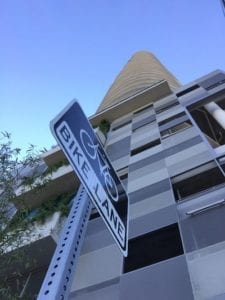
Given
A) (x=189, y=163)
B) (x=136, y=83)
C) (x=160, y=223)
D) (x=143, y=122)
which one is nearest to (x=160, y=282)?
(x=160, y=223)

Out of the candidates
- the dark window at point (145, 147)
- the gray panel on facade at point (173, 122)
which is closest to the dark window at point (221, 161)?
the dark window at point (145, 147)

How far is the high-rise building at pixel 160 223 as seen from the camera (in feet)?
21.0

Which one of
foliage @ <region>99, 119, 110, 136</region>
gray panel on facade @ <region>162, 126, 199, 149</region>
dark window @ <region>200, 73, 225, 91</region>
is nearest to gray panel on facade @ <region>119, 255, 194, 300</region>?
gray panel on facade @ <region>162, 126, 199, 149</region>

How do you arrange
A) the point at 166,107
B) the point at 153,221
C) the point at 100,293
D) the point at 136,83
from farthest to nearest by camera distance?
the point at 136,83 → the point at 166,107 → the point at 153,221 → the point at 100,293

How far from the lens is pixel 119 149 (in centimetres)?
1683

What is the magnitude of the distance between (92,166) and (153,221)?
6.61 metres

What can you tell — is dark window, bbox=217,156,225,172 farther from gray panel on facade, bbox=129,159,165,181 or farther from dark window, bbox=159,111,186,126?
dark window, bbox=159,111,186,126

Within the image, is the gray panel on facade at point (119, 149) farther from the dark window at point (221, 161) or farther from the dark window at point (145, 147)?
the dark window at point (221, 161)

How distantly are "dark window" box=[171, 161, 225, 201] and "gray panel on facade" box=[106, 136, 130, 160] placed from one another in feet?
17.4

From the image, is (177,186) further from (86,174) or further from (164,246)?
(86,174)

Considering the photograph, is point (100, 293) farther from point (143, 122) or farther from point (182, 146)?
point (143, 122)

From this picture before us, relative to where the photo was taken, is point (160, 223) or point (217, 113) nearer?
point (160, 223)

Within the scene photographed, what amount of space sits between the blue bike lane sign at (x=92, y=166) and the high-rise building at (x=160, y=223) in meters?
3.41

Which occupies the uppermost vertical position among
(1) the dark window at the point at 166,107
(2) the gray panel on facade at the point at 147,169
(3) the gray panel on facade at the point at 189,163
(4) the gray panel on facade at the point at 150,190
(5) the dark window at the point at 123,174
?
(4) the gray panel on facade at the point at 150,190
